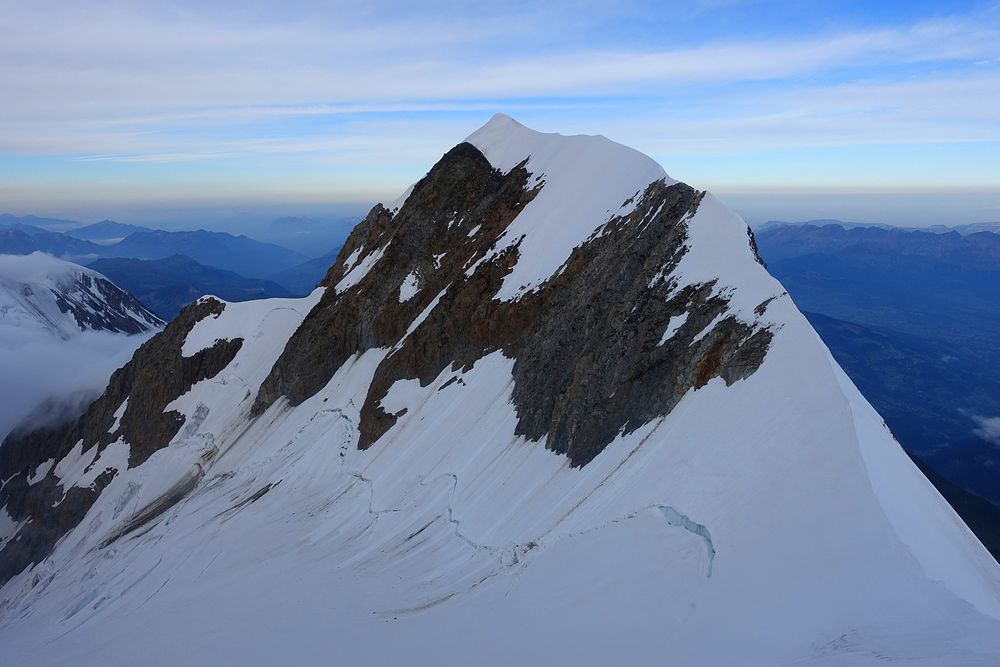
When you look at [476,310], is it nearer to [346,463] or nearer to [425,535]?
[346,463]

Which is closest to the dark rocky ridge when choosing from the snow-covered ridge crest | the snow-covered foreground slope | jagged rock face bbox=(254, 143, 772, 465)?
jagged rock face bbox=(254, 143, 772, 465)

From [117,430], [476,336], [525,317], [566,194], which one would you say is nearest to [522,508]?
[525,317]

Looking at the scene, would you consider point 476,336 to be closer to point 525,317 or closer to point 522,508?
point 525,317

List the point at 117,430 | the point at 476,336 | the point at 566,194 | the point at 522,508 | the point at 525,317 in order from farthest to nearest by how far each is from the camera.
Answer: the point at 117,430, the point at 566,194, the point at 476,336, the point at 525,317, the point at 522,508

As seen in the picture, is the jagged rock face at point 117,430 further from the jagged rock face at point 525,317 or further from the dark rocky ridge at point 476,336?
the jagged rock face at point 525,317

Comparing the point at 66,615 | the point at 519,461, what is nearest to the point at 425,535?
the point at 519,461

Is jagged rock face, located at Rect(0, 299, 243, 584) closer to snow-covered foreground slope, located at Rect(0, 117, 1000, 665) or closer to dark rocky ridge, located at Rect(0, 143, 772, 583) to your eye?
dark rocky ridge, located at Rect(0, 143, 772, 583)

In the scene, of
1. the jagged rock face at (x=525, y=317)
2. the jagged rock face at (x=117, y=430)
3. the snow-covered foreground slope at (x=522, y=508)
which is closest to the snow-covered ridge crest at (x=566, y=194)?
the snow-covered foreground slope at (x=522, y=508)
